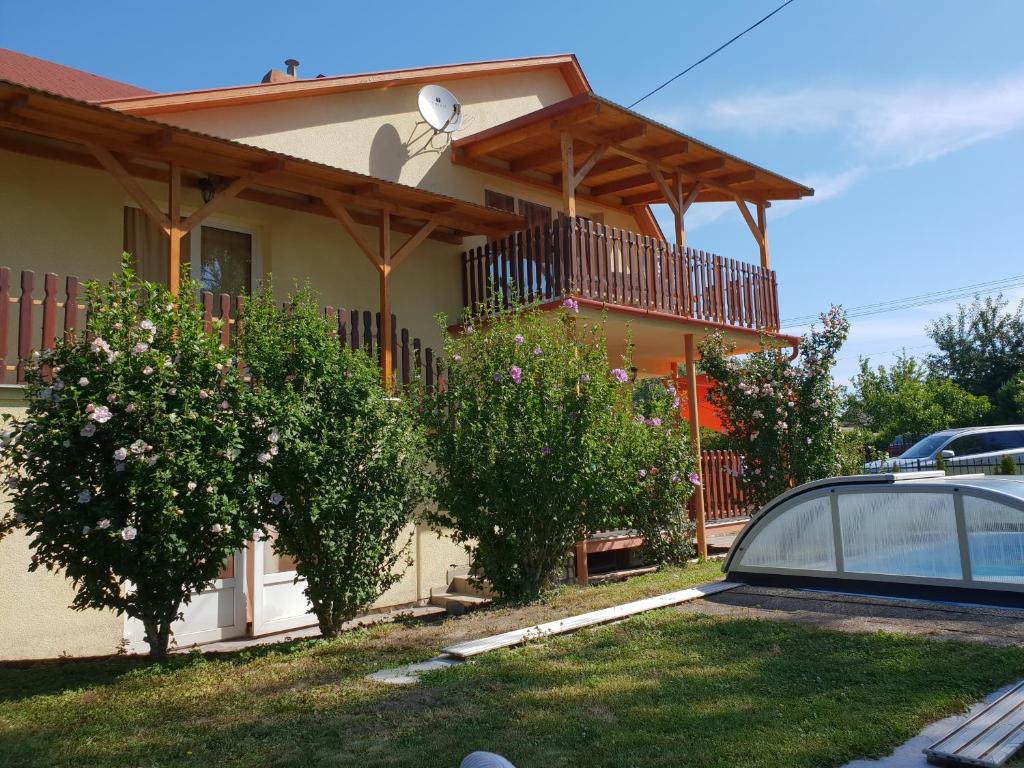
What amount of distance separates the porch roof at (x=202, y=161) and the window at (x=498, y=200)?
187 cm

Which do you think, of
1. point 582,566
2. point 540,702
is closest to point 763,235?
point 582,566

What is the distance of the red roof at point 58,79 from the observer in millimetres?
10633

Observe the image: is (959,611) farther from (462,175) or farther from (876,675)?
(462,175)

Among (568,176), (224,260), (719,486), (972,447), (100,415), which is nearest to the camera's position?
(100,415)

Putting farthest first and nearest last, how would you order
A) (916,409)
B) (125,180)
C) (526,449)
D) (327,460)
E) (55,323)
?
(916,409), (125,180), (526,449), (55,323), (327,460)

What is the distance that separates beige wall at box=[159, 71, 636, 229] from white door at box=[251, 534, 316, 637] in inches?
219

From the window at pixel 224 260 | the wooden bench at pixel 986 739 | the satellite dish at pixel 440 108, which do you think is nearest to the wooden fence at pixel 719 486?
the satellite dish at pixel 440 108

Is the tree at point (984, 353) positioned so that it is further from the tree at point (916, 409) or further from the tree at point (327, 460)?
the tree at point (327, 460)

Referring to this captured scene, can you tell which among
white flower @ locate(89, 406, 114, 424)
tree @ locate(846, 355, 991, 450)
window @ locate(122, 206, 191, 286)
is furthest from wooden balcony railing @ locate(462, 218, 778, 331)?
tree @ locate(846, 355, 991, 450)

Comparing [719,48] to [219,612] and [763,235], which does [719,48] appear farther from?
[219,612]

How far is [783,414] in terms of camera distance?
12.1 meters

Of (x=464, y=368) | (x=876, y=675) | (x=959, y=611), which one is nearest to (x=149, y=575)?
(x=464, y=368)

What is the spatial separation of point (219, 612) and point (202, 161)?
5071 millimetres

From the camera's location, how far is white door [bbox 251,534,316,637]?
9.55 m
